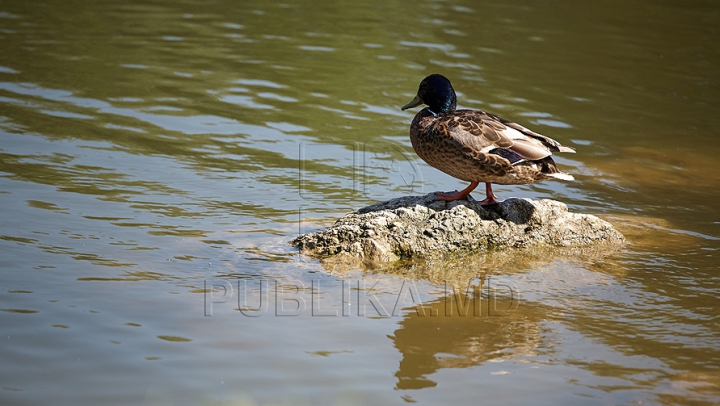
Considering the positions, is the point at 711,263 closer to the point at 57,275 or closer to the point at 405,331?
the point at 405,331

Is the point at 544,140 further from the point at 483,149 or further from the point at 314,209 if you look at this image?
the point at 314,209

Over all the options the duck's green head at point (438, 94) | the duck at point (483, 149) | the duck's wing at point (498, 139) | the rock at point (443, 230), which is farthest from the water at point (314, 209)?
the duck's green head at point (438, 94)

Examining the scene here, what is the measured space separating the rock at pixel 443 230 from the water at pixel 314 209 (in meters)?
0.14

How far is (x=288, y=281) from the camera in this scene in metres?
4.77

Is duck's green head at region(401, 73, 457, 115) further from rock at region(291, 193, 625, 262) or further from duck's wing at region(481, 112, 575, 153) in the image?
rock at region(291, 193, 625, 262)

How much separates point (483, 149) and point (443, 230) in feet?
1.92

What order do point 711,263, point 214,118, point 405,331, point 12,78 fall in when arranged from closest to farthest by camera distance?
point 405,331 → point 711,263 → point 214,118 → point 12,78

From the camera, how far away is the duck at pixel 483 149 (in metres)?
5.17

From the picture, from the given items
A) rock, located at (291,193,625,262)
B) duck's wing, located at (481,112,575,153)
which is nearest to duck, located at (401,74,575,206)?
duck's wing, located at (481,112,575,153)

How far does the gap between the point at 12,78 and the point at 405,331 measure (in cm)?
721

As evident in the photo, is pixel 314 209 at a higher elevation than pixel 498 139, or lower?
lower

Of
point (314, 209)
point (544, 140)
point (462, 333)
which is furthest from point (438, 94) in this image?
point (462, 333)

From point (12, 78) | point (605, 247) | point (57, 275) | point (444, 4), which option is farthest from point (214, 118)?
point (444, 4)

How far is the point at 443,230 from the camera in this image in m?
5.18
